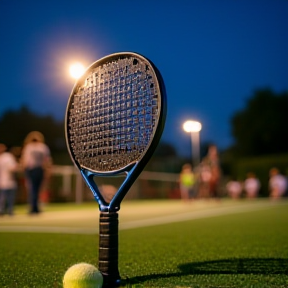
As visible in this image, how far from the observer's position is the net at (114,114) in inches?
102

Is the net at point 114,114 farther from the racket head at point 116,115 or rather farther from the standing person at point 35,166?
the standing person at point 35,166

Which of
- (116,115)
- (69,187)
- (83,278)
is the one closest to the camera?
(83,278)

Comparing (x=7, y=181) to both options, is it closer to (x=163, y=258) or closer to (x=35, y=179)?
(x=35, y=179)

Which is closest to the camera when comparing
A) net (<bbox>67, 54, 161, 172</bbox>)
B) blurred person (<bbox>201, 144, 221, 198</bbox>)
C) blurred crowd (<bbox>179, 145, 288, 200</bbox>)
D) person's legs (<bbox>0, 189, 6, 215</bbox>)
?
net (<bbox>67, 54, 161, 172</bbox>)

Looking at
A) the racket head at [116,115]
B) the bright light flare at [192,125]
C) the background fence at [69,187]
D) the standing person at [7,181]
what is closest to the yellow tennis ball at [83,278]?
the racket head at [116,115]

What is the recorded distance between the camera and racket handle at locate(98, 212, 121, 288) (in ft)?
8.05

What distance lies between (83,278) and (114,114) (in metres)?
1.04

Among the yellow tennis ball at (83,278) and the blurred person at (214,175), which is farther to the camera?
the blurred person at (214,175)

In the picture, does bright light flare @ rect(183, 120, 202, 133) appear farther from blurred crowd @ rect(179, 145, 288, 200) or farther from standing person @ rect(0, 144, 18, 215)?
standing person @ rect(0, 144, 18, 215)

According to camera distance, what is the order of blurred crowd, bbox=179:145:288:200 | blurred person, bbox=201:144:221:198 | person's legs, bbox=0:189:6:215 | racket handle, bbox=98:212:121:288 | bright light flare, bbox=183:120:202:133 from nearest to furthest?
racket handle, bbox=98:212:121:288 → person's legs, bbox=0:189:6:215 → blurred person, bbox=201:144:221:198 → blurred crowd, bbox=179:145:288:200 → bright light flare, bbox=183:120:202:133

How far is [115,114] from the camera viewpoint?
9.07 feet

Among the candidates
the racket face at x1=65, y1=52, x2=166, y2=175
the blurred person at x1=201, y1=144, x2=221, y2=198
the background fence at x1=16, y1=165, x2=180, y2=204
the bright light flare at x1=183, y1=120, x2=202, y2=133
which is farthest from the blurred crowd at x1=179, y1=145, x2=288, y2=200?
the racket face at x1=65, y1=52, x2=166, y2=175

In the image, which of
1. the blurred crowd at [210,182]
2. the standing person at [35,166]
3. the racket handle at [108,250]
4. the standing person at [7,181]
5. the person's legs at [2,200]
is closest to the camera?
the racket handle at [108,250]

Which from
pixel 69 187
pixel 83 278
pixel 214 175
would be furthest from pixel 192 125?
pixel 83 278
